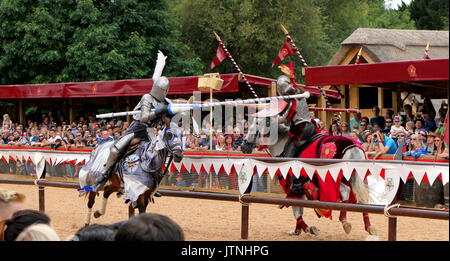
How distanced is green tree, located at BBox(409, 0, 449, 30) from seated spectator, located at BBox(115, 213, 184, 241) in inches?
1217

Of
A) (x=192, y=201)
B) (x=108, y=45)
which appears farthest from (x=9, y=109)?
(x=192, y=201)

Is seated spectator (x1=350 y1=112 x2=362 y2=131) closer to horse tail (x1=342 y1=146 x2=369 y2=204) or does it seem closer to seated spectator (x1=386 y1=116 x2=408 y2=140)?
seated spectator (x1=386 y1=116 x2=408 y2=140)

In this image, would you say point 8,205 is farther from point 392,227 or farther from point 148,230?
point 392,227

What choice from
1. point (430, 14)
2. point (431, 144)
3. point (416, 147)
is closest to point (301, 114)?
point (416, 147)

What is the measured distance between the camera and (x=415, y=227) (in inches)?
453

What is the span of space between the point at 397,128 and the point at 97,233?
1058cm

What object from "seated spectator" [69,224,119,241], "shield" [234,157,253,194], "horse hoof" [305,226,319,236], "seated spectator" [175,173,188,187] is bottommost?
"horse hoof" [305,226,319,236]

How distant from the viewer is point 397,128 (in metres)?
13.8

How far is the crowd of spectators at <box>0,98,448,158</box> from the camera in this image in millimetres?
12648

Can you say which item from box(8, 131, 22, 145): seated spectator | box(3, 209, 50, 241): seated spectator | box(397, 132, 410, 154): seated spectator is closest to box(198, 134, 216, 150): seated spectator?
box(397, 132, 410, 154): seated spectator

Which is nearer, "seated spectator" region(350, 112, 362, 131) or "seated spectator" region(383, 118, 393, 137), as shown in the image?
"seated spectator" region(383, 118, 393, 137)

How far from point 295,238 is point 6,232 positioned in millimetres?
6813

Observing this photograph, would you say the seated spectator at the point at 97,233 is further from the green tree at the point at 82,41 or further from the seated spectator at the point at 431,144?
the green tree at the point at 82,41
